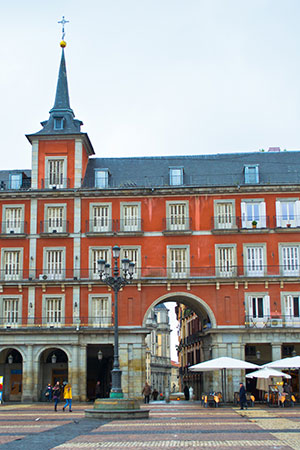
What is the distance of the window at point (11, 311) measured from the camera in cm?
4866

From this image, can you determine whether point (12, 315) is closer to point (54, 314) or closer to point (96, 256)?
point (54, 314)

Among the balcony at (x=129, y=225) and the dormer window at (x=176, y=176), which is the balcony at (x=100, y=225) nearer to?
the balcony at (x=129, y=225)

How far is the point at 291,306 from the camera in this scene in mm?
47688

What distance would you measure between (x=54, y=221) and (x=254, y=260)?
1553 cm

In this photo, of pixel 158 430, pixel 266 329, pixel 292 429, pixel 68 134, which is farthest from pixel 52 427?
pixel 68 134

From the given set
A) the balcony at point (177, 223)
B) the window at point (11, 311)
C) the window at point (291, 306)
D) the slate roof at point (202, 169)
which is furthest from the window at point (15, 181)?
the window at point (291, 306)

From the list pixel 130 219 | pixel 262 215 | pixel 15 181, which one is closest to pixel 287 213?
pixel 262 215

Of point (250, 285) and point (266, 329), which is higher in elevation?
point (250, 285)

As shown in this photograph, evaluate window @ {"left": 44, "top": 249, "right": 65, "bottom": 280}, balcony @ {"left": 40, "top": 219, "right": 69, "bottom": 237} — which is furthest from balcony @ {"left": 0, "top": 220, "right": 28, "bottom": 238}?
window @ {"left": 44, "top": 249, "right": 65, "bottom": 280}

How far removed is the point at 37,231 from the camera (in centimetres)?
5000

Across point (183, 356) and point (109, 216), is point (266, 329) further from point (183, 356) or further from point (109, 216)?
point (183, 356)

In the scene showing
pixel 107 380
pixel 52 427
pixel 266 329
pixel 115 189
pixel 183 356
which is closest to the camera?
pixel 52 427

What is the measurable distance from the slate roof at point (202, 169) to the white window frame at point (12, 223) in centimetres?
562

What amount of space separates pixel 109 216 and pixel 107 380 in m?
15.8
